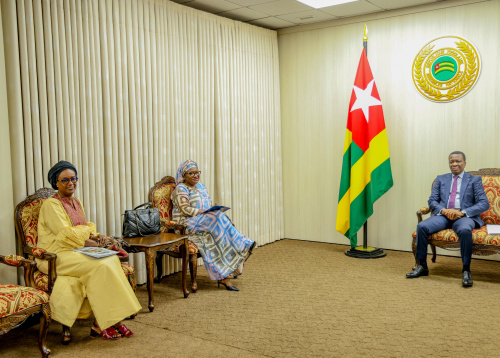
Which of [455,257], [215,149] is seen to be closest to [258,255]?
[215,149]

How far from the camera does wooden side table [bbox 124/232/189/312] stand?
4160mm

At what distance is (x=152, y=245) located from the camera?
416cm

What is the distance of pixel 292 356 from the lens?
3.24 m

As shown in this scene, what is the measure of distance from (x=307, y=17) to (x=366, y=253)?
327 centimetres

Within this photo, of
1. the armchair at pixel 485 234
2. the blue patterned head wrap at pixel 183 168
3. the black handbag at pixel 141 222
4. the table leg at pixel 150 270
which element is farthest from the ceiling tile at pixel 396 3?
the table leg at pixel 150 270

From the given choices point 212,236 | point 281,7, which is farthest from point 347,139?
point 212,236

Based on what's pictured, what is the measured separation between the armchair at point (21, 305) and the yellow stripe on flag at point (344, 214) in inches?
158

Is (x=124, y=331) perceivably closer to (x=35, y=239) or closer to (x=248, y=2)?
(x=35, y=239)

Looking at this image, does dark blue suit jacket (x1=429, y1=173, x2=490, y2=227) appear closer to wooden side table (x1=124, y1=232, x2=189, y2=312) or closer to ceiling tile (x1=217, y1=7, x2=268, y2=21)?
wooden side table (x1=124, y1=232, x2=189, y2=312)

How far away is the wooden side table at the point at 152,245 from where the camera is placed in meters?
4.16

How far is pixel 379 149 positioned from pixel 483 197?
1417 millimetres

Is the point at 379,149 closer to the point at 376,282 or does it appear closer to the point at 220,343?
the point at 376,282

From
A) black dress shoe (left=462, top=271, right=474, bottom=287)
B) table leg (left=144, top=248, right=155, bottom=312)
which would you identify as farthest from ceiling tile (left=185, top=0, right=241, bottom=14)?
black dress shoe (left=462, top=271, right=474, bottom=287)

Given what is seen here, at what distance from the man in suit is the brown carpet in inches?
12.0
